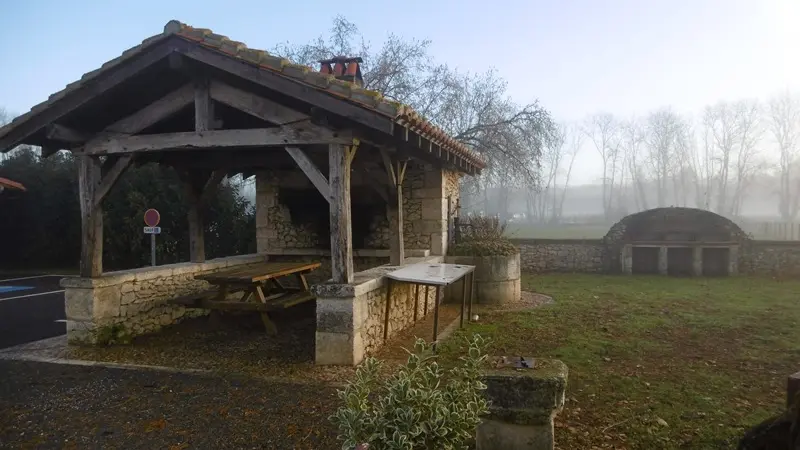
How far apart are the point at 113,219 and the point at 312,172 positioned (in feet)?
38.7

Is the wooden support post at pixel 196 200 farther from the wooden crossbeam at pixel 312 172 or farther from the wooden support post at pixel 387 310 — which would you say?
the wooden support post at pixel 387 310

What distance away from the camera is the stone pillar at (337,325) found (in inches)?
202

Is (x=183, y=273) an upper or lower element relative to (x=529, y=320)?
upper

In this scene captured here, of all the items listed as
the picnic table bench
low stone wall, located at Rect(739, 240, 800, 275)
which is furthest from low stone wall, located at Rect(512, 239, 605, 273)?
the picnic table bench

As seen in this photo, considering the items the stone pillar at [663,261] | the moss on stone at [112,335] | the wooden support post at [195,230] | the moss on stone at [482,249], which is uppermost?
the wooden support post at [195,230]

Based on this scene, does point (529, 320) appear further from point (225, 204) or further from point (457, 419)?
point (225, 204)

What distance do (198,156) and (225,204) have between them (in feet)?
22.1

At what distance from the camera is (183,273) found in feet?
24.4

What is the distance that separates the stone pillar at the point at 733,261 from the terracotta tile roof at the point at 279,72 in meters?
12.2

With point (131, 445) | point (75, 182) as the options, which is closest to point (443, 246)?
point (131, 445)

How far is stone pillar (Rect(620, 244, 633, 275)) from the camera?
14805 mm

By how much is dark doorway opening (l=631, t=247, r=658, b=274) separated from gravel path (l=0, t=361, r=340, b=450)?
510 inches

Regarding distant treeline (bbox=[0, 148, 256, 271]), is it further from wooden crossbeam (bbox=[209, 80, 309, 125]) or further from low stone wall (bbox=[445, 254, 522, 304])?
wooden crossbeam (bbox=[209, 80, 309, 125])

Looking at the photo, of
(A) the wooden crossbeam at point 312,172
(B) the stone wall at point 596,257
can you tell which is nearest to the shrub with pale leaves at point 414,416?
(A) the wooden crossbeam at point 312,172
